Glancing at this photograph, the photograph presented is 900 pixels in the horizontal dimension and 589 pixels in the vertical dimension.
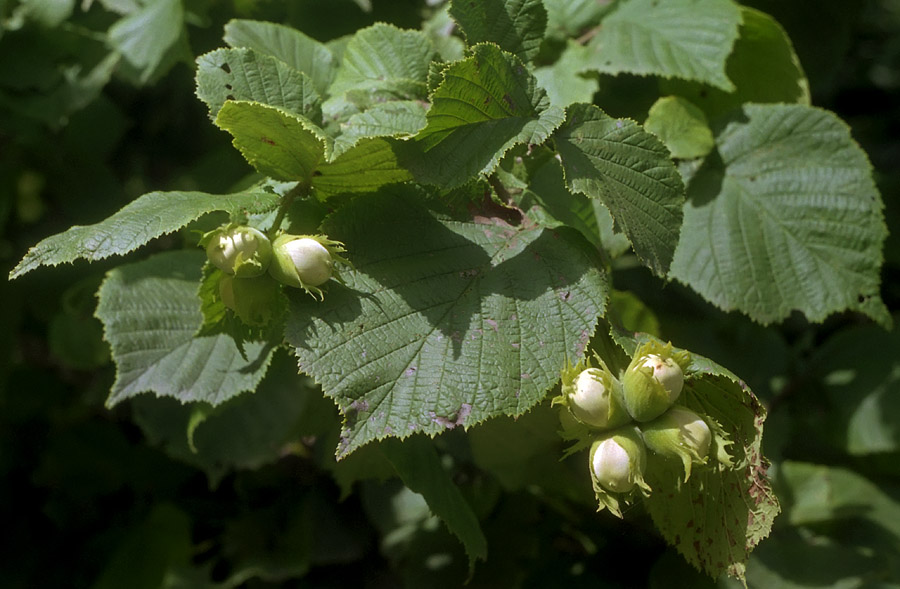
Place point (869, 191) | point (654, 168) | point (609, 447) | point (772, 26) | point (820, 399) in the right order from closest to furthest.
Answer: point (609, 447), point (654, 168), point (869, 191), point (772, 26), point (820, 399)

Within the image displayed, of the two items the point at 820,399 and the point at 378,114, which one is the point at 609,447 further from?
the point at 820,399

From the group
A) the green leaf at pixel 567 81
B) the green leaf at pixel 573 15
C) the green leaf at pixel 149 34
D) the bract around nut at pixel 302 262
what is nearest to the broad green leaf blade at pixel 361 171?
the bract around nut at pixel 302 262

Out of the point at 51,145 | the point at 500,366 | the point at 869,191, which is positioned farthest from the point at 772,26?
the point at 51,145

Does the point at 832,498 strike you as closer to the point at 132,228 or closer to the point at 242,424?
the point at 242,424

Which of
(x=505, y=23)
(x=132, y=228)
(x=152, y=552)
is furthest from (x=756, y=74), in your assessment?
(x=152, y=552)

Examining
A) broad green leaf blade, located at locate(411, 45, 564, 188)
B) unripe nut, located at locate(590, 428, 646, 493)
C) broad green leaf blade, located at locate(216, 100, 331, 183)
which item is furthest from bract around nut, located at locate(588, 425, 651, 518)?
broad green leaf blade, located at locate(216, 100, 331, 183)

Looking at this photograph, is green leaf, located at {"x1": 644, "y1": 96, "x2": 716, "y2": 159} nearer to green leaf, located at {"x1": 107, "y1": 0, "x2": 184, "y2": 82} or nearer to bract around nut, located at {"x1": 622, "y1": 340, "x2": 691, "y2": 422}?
bract around nut, located at {"x1": 622, "y1": 340, "x2": 691, "y2": 422}
